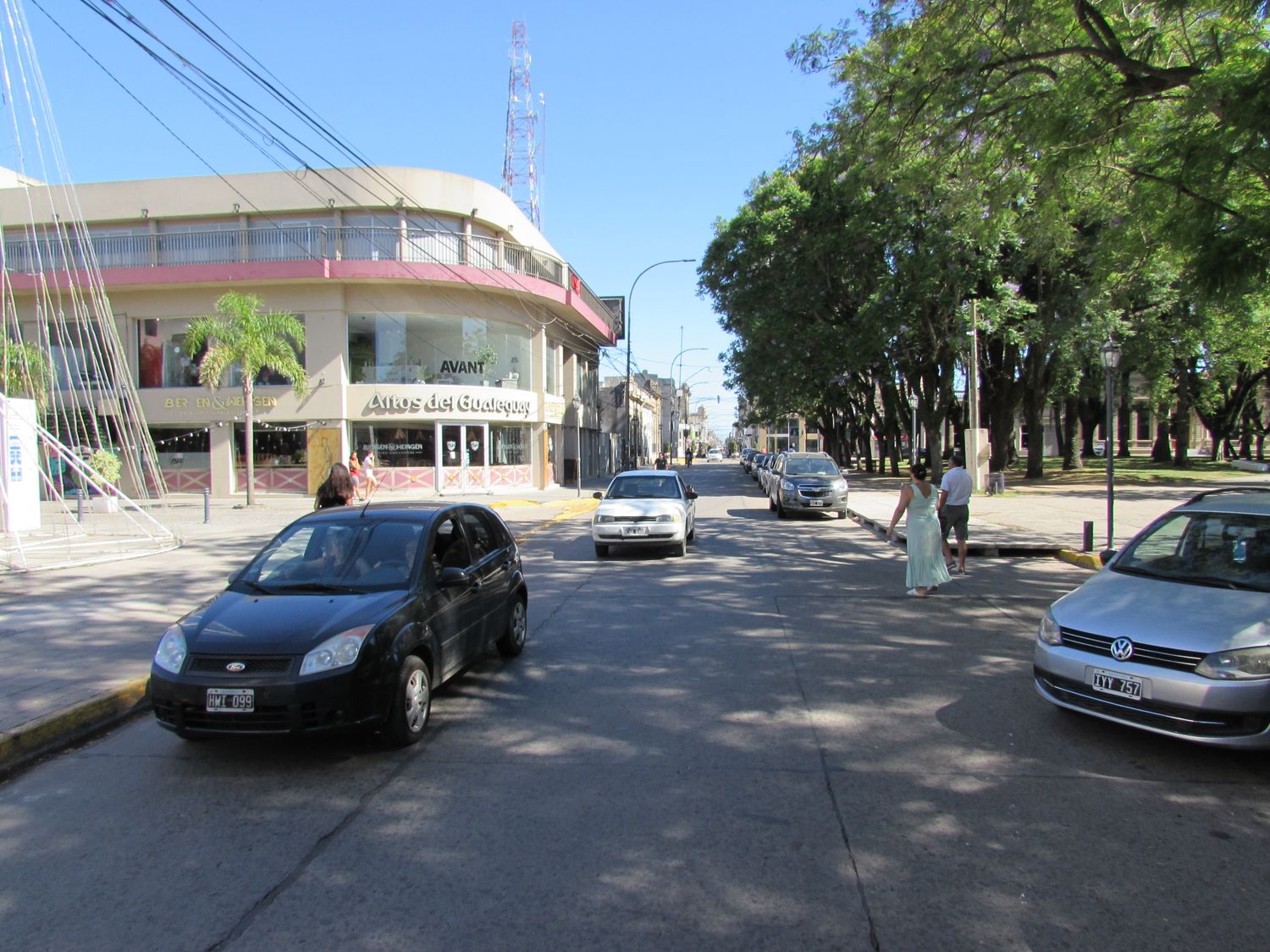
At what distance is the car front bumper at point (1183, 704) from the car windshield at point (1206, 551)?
1017 mm

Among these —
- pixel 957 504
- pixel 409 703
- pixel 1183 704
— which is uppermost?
pixel 957 504

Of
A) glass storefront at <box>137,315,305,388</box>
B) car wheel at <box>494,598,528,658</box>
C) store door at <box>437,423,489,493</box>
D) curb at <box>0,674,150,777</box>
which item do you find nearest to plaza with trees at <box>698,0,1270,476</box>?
car wheel at <box>494,598,528,658</box>

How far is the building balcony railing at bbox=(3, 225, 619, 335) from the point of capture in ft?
94.6

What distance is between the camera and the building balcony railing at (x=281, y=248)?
2883 cm

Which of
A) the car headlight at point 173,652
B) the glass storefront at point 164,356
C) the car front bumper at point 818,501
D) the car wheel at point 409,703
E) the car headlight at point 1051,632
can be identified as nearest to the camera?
the car headlight at point 173,652

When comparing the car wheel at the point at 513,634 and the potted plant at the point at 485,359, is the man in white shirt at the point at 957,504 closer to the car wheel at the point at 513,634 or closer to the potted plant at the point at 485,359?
the car wheel at the point at 513,634

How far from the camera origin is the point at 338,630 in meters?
4.81

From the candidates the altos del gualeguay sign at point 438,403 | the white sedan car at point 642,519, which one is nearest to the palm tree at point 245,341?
the altos del gualeguay sign at point 438,403

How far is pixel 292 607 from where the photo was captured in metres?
5.12

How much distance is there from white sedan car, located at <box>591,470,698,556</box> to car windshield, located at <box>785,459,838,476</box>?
759cm

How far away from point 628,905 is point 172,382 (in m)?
32.5

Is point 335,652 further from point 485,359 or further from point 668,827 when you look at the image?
point 485,359

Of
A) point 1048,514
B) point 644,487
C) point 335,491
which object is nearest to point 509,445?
point 644,487

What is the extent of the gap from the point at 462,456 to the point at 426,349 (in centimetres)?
426
